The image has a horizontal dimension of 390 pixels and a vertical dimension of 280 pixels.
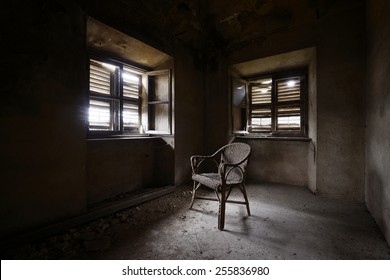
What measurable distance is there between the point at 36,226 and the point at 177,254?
144 cm

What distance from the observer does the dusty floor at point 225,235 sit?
1620mm

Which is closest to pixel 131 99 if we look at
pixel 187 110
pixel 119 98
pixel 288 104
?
pixel 119 98

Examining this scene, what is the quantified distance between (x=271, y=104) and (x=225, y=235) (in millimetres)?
3117

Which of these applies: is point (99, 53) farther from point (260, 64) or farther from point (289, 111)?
point (289, 111)

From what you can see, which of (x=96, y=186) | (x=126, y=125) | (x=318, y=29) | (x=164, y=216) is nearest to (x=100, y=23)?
(x=126, y=125)

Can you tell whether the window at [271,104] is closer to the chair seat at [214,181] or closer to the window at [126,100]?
the window at [126,100]

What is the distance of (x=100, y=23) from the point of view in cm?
237

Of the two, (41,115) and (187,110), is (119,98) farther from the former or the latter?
(41,115)

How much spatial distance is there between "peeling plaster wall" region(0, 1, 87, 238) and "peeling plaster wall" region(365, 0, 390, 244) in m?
3.23

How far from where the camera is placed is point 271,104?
4090mm

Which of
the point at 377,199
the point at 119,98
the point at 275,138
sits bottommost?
the point at 377,199

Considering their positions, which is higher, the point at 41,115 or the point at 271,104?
the point at 271,104

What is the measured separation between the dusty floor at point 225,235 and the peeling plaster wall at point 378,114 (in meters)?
0.27

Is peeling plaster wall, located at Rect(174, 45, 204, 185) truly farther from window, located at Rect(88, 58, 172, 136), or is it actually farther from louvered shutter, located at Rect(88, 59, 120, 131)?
louvered shutter, located at Rect(88, 59, 120, 131)
